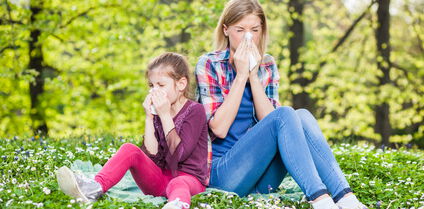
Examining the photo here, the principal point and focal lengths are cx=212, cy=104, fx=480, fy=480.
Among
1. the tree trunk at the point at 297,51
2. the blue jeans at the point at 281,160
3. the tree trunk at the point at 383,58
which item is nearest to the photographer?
the blue jeans at the point at 281,160

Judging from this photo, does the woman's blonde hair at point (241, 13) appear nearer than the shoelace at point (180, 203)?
No

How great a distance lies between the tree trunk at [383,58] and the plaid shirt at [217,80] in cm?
773

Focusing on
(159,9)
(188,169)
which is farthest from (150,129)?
(159,9)

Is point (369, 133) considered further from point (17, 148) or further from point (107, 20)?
point (17, 148)

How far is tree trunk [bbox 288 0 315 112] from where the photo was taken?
11352 mm

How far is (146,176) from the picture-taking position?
127 inches

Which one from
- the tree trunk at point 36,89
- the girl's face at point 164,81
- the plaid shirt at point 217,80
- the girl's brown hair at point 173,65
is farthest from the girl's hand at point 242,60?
the tree trunk at point 36,89

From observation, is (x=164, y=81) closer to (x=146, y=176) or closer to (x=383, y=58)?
(x=146, y=176)

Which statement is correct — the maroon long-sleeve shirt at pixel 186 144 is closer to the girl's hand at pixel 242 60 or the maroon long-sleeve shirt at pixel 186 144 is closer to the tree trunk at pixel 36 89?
the girl's hand at pixel 242 60

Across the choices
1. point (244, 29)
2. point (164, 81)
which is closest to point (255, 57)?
point (244, 29)

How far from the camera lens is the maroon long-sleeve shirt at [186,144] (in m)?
3.25

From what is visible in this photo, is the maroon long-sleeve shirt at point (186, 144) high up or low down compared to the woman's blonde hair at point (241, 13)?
down

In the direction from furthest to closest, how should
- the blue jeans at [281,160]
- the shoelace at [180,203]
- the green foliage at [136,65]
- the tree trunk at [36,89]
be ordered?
the tree trunk at [36,89], the green foliage at [136,65], the blue jeans at [281,160], the shoelace at [180,203]

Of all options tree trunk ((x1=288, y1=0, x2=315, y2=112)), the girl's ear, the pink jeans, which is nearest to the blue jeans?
the pink jeans
